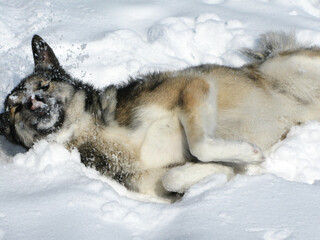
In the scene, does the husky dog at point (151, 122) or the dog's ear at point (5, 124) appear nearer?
the husky dog at point (151, 122)

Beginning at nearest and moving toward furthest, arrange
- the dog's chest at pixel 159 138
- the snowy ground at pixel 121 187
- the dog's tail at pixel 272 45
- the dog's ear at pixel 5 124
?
the snowy ground at pixel 121 187 < the dog's chest at pixel 159 138 < the dog's ear at pixel 5 124 < the dog's tail at pixel 272 45

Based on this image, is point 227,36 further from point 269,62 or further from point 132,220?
point 132,220

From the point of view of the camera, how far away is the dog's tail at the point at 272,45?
14.5 ft

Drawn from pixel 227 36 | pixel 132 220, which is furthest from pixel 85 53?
pixel 132 220

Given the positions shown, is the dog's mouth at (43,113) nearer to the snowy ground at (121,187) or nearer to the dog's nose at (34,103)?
the dog's nose at (34,103)

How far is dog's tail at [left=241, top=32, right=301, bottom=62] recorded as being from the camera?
4426mm

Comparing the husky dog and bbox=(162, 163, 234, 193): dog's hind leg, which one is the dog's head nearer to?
the husky dog

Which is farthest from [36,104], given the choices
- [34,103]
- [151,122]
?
[151,122]

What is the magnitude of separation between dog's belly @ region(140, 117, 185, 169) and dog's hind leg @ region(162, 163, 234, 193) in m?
0.18

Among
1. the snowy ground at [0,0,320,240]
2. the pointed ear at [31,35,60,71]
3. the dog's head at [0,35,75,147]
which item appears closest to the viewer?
the snowy ground at [0,0,320,240]

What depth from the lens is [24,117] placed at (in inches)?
126

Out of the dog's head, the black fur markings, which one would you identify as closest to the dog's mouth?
the dog's head

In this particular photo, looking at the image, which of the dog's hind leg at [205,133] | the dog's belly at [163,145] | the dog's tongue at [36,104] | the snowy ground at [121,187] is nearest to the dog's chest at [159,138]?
the dog's belly at [163,145]

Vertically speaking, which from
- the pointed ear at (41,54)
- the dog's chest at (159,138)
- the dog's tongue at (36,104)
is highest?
the pointed ear at (41,54)
